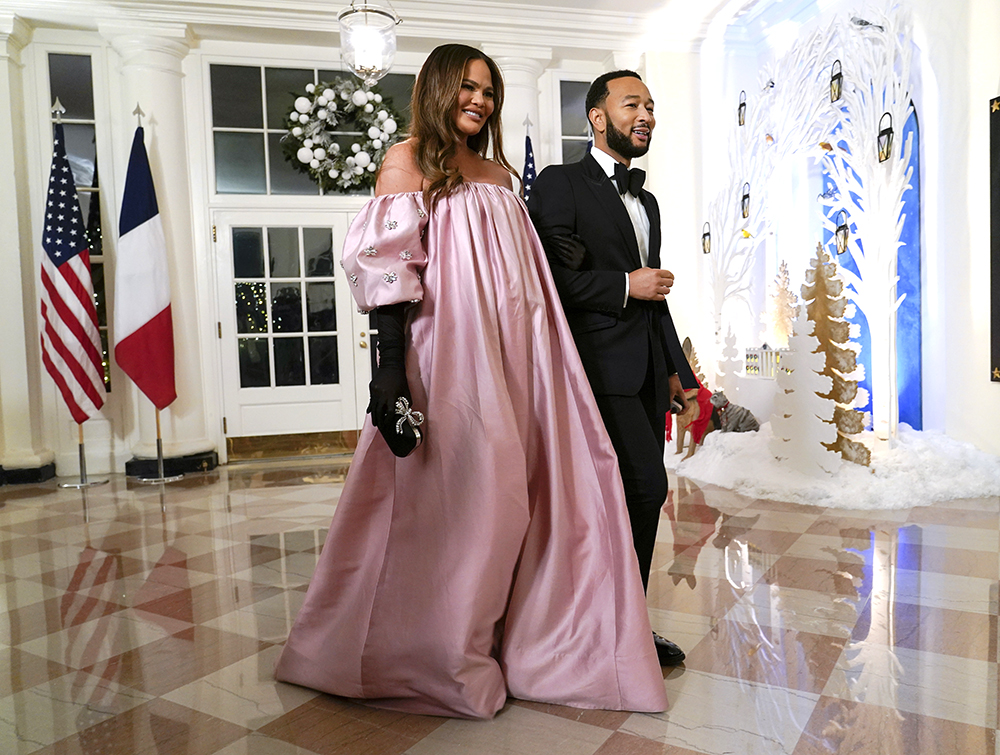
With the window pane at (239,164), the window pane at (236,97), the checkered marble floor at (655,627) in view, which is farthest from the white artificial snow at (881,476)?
the window pane at (236,97)

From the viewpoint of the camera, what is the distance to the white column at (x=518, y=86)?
5.88 meters

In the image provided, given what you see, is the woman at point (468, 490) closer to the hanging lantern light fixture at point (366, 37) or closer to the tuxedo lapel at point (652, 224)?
the tuxedo lapel at point (652, 224)

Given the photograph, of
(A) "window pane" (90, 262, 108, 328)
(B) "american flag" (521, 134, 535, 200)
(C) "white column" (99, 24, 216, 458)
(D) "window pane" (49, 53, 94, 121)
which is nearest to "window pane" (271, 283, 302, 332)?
(C) "white column" (99, 24, 216, 458)

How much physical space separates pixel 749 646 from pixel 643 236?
1.11 m

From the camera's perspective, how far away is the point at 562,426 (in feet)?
5.94

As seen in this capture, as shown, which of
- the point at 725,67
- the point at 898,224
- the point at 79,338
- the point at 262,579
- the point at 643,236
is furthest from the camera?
the point at 725,67

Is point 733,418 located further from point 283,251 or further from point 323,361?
point 283,251

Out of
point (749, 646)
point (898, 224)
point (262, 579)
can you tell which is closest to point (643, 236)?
A: point (749, 646)

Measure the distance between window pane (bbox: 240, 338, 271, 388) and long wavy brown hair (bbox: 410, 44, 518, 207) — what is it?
4281mm

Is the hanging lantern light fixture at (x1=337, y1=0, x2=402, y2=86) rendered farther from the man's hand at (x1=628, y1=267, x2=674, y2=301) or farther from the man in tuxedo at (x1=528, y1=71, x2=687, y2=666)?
the man's hand at (x1=628, y1=267, x2=674, y2=301)

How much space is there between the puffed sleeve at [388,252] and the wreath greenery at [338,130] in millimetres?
4218

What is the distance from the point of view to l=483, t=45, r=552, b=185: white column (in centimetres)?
588

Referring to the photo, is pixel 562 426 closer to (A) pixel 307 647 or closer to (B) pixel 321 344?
(A) pixel 307 647

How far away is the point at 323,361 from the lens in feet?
19.5
